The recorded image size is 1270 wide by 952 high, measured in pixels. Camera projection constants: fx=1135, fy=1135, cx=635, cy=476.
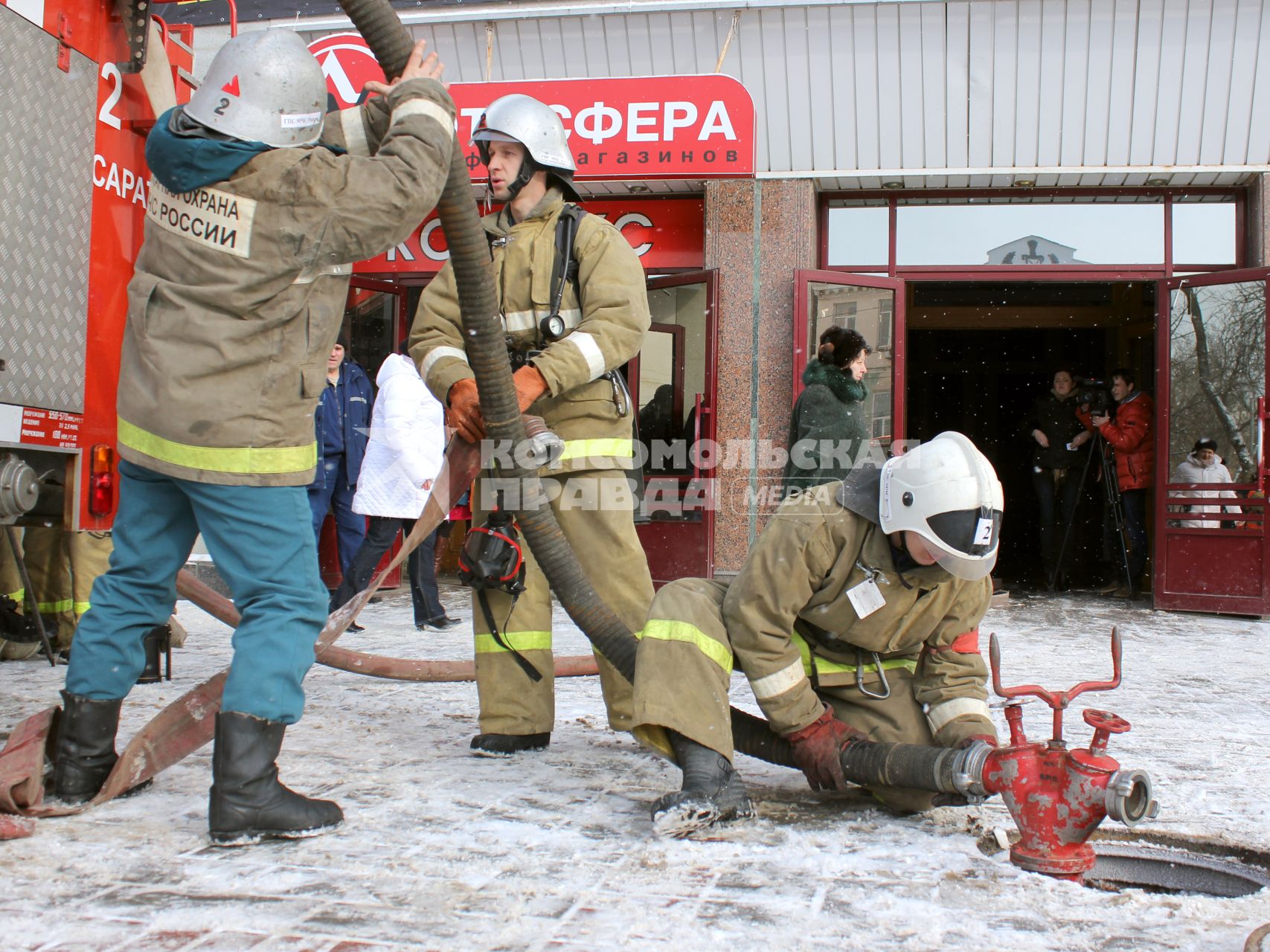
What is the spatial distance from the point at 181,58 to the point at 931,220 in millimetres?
6273

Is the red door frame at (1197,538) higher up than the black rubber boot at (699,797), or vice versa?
the red door frame at (1197,538)

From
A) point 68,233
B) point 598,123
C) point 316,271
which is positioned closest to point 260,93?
point 316,271

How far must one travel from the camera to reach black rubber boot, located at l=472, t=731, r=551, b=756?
336 centimetres

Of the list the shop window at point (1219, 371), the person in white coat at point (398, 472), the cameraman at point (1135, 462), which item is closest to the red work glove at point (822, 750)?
the person in white coat at point (398, 472)

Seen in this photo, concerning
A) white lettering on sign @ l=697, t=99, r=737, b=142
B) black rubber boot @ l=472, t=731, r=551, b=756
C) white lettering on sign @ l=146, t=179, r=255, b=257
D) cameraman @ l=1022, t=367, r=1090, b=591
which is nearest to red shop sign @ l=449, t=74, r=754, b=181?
white lettering on sign @ l=697, t=99, r=737, b=142

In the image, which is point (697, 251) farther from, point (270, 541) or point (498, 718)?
point (270, 541)

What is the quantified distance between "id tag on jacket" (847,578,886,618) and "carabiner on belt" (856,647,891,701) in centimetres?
24

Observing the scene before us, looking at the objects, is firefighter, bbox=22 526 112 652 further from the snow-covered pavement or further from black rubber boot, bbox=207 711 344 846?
black rubber boot, bbox=207 711 344 846

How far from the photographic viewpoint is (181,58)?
386cm

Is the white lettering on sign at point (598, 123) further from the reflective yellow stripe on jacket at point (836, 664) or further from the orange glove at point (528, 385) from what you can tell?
the reflective yellow stripe on jacket at point (836, 664)

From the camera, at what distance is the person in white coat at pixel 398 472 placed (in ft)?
19.7

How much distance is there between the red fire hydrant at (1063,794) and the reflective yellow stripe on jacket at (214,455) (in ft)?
5.56

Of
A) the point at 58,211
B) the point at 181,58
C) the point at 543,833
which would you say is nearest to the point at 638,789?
the point at 543,833

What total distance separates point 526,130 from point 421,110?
879mm
